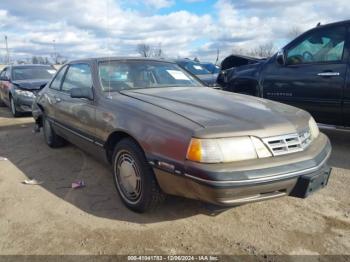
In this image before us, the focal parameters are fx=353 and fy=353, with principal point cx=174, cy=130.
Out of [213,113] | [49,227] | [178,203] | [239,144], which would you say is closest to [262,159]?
[239,144]

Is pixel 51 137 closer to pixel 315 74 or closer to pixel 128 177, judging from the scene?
pixel 128 177

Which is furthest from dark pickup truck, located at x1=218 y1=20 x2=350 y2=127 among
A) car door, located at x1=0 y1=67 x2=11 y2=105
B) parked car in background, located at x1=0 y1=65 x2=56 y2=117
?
car door, located at x1=0 y1=67 x2=11 y2=105

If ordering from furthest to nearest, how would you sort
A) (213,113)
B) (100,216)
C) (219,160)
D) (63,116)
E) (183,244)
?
(63,116)
(100,216)
(213,113)
(183,244)
(219,160)

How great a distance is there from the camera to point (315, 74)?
5121mm

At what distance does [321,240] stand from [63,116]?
3.43m

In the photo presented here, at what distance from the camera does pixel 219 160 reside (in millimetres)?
2568

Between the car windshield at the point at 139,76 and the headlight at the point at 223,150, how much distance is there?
1579 mm

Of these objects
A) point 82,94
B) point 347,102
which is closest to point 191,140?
point 82,94

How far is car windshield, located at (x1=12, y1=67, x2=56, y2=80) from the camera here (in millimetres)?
10141

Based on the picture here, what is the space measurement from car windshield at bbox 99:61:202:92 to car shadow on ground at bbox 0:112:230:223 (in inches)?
45.1

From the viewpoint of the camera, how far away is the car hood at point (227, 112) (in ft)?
8.87

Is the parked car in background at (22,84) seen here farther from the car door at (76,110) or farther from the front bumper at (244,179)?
the front bumper at (244,179)

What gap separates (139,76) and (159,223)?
70.1 inches

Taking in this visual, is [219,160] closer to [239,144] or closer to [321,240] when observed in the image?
[239,144]
